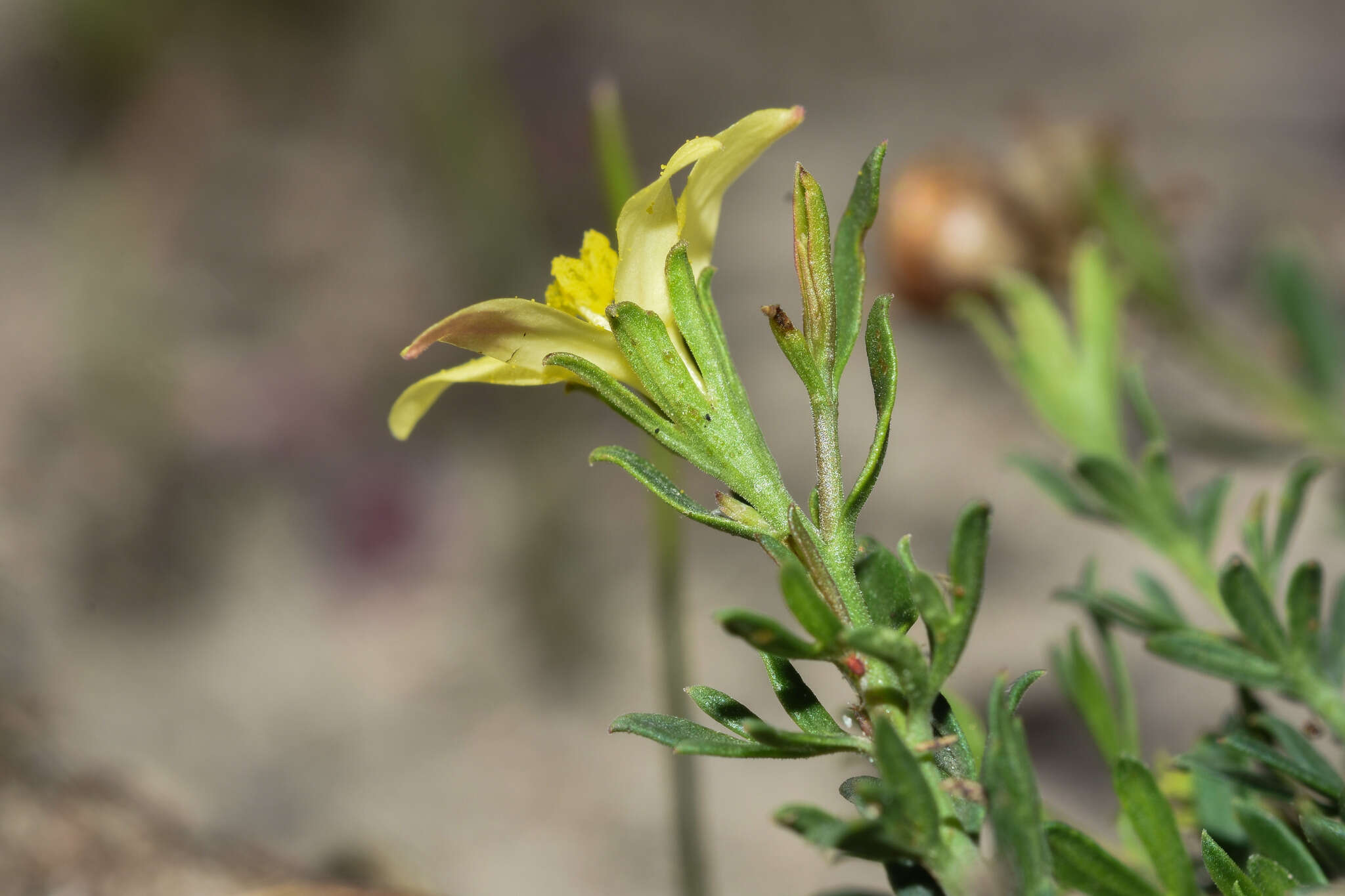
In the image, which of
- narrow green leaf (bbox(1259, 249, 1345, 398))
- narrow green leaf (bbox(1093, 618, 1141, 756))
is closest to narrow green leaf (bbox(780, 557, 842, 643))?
narrow green leaf (bbox(1093, 618, 1141, 756))

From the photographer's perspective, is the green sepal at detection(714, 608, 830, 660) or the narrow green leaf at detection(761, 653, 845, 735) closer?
the green sepal at detection(714, 608, 830, 660)

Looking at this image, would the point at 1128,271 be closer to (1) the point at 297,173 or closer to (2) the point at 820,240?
(2) the point at 820,240

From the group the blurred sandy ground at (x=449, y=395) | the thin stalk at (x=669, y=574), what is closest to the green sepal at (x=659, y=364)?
the thin stalk at (x=669, y=574)

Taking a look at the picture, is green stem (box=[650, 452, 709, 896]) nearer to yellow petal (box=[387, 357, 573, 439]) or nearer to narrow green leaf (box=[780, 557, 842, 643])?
yellow petal (box=[387, 357, 573, 439])

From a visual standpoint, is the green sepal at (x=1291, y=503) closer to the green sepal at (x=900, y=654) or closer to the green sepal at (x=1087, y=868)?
the green sepal at (x=1087, y=868)

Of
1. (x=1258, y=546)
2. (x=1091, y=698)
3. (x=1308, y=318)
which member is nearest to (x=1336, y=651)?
(x=1258, y=546)

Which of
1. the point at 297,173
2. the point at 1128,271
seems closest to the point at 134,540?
the point at 297,173
